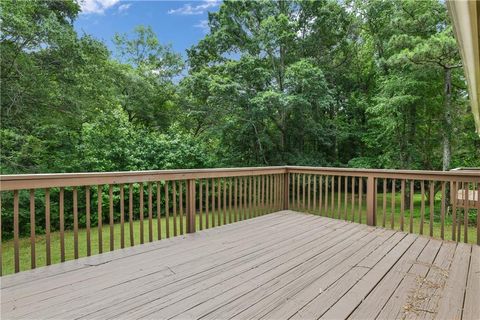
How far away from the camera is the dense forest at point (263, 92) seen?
5.83 meters

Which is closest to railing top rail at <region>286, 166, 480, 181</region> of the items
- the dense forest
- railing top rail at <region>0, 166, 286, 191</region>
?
railing top rail at <region>0, 166, 286, 191</region>

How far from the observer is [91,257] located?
2.81 metres

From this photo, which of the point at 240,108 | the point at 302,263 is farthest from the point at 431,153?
the point at 302,263

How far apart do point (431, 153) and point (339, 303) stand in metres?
8.32

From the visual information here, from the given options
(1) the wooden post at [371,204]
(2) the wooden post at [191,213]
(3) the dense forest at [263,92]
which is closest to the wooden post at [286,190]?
(1) the wooden post at [371,204]

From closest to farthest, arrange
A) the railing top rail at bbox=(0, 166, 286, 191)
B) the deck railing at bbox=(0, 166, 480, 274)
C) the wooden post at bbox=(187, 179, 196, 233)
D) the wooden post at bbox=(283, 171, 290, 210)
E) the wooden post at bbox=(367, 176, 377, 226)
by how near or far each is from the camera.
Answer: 1. the railing top rail at bbox=(0, 166, 286, 191)
2. the deck railing at bbox=(0, 166, 480, 274)
3. the wooden post at bbox=(187, 179, 196, 233)
4. the wooden post at bbox=(367, 176, 377, 226)
5. the wooden post at bbox=(283, 171, 290, 210)

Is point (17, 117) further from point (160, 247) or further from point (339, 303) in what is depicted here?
point (339, 303)

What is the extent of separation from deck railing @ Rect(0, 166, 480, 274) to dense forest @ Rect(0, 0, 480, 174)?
4.91 ft

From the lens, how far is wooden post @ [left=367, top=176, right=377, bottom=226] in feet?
13.2

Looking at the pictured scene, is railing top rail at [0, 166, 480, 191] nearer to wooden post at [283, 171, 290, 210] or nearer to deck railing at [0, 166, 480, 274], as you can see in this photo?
deck railing at [0, 166, 480, 274]

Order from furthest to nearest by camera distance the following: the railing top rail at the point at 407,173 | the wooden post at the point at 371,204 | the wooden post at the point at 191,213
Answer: the wooden post at the point at 371,204
the wooden post at the point at 191,213
the railing top rail at the point at 407,173

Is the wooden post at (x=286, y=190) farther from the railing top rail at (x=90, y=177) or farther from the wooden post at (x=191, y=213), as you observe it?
the wooden post at (x=191, y=213)

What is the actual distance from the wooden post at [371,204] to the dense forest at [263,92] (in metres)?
3.23

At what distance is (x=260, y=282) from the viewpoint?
225cm
